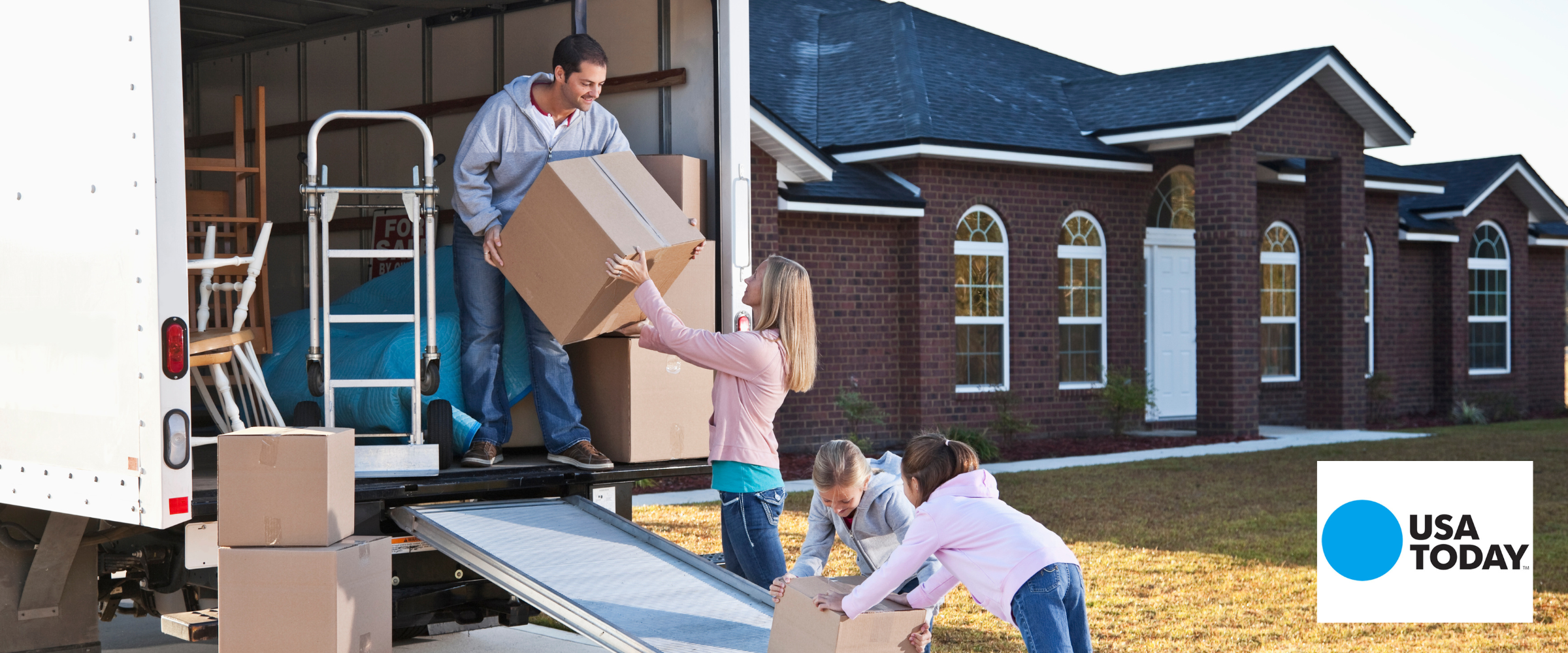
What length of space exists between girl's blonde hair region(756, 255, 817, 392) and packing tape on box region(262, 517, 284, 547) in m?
1.59

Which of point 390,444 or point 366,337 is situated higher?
point 366,337

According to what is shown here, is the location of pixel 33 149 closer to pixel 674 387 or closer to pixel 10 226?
pixel 10 226

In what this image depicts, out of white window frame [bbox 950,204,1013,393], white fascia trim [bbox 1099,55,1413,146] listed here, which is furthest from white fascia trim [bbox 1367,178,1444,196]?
white window frame [bbox 950,204,1013,393]

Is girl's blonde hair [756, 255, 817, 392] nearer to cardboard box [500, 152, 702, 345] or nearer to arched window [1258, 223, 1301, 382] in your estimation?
cardboard box [500, 152, 702, 345]

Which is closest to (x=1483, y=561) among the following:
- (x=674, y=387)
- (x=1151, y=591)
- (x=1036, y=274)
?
(x=1151, y=591)

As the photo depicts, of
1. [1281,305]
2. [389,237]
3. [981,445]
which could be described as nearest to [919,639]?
[389,237]

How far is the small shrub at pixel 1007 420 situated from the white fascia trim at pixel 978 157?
275 cm

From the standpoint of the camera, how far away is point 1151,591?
7.88m

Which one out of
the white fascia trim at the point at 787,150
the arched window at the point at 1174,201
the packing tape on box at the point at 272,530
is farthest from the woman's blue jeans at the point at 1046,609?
the arched window at the point at 1174,201

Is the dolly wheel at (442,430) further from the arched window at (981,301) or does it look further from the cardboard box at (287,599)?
the arched window at (981,301)

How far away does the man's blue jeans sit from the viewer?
5172mm

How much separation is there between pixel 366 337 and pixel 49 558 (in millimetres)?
1503

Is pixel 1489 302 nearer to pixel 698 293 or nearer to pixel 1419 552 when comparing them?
pixel 1419 552

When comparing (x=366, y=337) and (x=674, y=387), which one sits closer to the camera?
(x=674, y=387)
